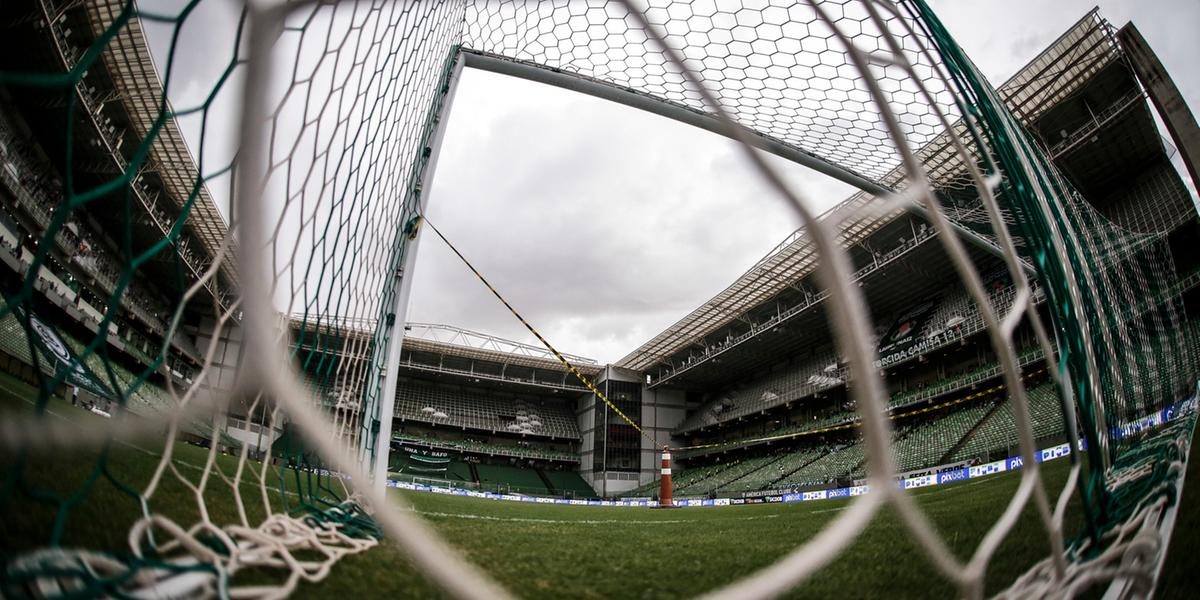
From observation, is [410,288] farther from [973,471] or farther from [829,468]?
[829,468]

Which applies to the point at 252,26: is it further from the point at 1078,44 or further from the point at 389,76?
the point at 1078,44

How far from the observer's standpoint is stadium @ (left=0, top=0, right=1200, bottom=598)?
545mm

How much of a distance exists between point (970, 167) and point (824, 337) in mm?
20764

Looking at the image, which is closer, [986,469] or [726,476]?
[986,469]

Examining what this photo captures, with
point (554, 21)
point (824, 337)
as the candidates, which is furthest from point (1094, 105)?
point (554, 21)

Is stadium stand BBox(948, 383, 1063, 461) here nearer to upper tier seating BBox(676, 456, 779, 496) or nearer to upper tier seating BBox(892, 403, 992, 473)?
upper tier seating BBox(892, 403, 992, 473)

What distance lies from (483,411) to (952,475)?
21.6 m

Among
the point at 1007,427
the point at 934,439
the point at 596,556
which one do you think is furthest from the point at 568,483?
the point at 596,556

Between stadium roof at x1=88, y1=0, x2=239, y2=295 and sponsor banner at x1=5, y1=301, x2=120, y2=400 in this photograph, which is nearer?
sponsor banner at x1=5, y1=301, x2=120, y2=400

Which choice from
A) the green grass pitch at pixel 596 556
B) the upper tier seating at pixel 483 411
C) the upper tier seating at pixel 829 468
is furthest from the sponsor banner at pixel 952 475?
the upper tier seating at pixel 483 411

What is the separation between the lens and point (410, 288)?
2.92 metres

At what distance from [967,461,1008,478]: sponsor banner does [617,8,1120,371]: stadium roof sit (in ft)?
15.6

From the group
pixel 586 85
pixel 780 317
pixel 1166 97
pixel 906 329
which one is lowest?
pixel 586 85

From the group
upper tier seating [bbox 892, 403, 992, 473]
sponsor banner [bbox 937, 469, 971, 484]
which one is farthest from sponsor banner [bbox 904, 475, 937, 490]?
upper tier seating [bbox 892, 403, 992, 473]
